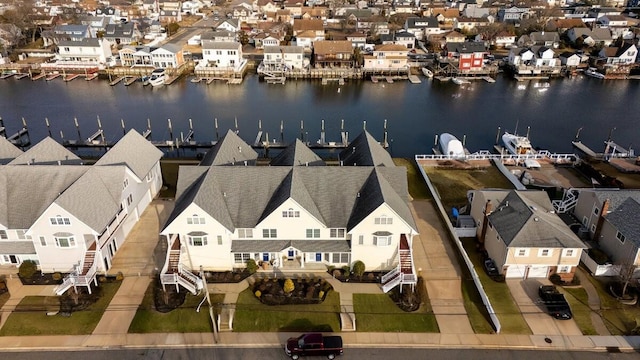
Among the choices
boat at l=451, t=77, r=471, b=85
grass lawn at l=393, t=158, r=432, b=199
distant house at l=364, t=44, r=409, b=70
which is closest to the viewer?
grass lawn at l=393, t=158, r=432, b=199

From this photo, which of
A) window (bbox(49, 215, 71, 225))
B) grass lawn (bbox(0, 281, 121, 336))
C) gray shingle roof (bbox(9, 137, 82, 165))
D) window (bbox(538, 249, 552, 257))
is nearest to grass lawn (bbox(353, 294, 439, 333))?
window (bbox(538, 249, 552, 257))

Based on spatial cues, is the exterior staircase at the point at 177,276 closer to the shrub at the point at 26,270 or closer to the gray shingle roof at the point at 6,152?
→ the shrub at the point at 26,270

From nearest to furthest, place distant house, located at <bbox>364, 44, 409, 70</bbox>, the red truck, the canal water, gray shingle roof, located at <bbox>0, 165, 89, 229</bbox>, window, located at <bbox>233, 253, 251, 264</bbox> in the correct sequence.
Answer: the red truck, gray shingle roof, located at <bbox>0, 165, 89, 229</bbox>, window, located at <bbox>233, 253, 251, 264</bbox>, the canal water, distant house, located at <bbox>364, 44, 409, 70</bbox>

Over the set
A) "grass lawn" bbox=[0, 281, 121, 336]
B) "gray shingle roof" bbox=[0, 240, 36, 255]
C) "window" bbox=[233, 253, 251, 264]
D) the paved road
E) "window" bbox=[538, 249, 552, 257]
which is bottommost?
the paved road

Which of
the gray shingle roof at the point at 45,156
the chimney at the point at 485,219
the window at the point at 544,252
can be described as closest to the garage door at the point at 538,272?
the window at the point at 544,252

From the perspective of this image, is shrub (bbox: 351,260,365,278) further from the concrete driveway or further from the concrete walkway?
the concrete driveway

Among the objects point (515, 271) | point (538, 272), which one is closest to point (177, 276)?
point (515, 271)
